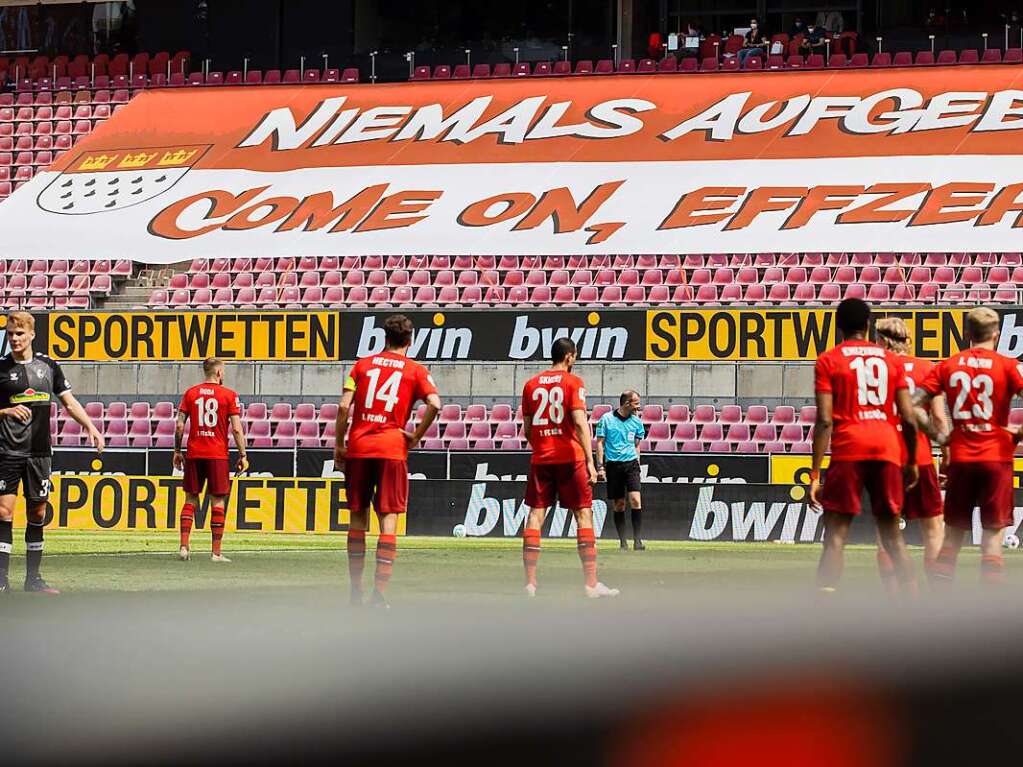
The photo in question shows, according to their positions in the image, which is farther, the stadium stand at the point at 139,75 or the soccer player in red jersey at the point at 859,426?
the stadium stand at the point at 139,75

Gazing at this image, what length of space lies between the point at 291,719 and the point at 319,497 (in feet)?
61.9

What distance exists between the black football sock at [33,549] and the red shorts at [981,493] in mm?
5495

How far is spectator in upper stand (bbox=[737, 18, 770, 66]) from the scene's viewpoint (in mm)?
27641

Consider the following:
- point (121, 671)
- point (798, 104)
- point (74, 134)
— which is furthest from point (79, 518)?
point (121, 671)

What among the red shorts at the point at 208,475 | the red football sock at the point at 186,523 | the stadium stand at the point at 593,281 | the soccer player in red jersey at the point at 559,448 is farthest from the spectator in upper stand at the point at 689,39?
the soccer player in red jersey at the point at 559,448

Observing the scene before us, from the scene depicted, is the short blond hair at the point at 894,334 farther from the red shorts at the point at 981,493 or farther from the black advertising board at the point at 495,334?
the black advertising board at the point at 495,334

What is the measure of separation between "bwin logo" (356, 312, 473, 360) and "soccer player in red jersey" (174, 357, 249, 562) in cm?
734

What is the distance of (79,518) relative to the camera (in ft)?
66.0

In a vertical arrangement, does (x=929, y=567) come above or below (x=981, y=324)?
below

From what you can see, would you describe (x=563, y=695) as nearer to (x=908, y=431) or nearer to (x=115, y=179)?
(x=908, y=431)

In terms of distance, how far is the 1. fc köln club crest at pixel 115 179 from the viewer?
25859mm

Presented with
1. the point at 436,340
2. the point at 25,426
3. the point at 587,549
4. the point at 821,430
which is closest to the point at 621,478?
the point at 436,340

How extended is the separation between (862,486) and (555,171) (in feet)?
58.6

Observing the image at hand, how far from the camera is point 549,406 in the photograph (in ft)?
32.3
